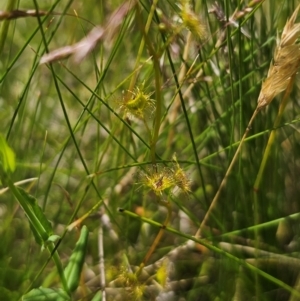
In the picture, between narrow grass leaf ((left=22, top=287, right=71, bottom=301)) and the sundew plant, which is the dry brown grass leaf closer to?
the sundew plant

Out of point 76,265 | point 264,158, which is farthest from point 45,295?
point 264,158

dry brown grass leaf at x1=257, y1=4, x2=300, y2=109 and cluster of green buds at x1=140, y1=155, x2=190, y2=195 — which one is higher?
dry brown grass leaf at x1=257, y1=4, x2=300, y2=109

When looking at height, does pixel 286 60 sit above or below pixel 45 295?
above

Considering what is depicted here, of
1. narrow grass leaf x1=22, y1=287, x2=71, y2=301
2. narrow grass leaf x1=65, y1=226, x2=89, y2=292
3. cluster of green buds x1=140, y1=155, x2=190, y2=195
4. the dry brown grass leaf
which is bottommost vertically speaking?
narrow grass leaf x1=22, y1=287, x2=71, y2=301

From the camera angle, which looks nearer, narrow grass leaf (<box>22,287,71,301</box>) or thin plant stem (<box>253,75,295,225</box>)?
narrow grass leaf (<box>22,287,71,301</box>)

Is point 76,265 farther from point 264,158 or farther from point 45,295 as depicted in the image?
point 264,158

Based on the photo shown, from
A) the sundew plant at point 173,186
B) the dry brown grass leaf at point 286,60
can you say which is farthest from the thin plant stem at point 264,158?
the dry brown grass leaf at point 286,60

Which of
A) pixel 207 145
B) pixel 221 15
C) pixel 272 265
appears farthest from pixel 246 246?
pixel 221 15

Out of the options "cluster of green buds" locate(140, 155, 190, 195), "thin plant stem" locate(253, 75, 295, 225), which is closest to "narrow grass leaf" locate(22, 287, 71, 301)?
"cluster of green buds" locate(140, 155, 190, 195)

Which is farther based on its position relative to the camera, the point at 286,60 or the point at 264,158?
the point at 264,158

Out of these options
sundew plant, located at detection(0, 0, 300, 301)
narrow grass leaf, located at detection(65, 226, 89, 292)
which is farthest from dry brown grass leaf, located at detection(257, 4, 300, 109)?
narrow grass leaf, located at detection(65, 226, 89, 292)

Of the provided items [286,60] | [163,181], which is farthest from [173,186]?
[286,60]

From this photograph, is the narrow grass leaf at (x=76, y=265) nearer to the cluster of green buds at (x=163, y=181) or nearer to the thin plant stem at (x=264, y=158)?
the cluster of green buds at (x=163, y=181)
